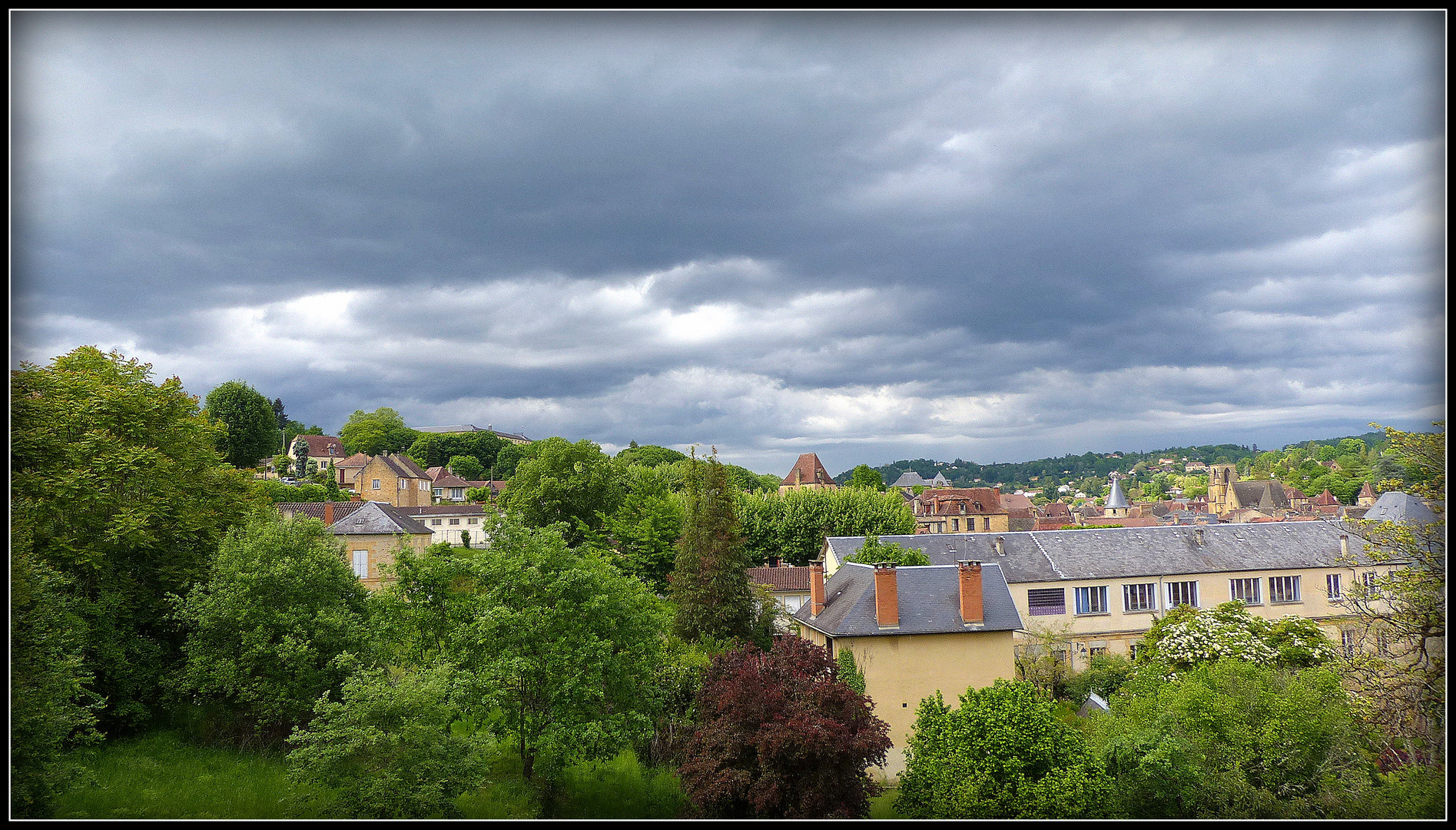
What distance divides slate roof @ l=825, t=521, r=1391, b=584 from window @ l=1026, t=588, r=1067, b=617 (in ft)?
2.02

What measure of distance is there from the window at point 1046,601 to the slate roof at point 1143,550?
2.02ft

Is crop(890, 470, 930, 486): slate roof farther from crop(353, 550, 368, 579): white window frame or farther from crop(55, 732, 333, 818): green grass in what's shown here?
crop(55, 732, 333, 818): green grass

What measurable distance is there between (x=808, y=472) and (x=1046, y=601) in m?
75.1

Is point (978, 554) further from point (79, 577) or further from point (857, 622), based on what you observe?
point (79, 577)

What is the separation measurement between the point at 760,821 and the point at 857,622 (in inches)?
946

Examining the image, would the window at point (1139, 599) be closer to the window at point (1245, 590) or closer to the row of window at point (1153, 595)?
the row of window at point (1153, 595)

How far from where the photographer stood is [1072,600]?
42.4 metres

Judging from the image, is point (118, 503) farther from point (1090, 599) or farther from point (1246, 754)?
point (1090, 599)

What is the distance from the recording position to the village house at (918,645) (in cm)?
2928

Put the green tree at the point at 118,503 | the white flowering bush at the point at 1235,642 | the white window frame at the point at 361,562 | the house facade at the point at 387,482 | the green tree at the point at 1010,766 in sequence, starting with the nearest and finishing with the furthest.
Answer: the green tree at the point at 1010,766 → the green tree at the point at 118,503 → the white flowering bush at the point at 1235,642 → the white window frame at the point at 361,562 → the house facade at the point at 387,482

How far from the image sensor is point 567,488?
182ft

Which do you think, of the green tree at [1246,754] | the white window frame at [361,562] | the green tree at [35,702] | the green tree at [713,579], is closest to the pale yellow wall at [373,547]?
the white window frame at [361,562]

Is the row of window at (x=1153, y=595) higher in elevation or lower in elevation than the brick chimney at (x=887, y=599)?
lower

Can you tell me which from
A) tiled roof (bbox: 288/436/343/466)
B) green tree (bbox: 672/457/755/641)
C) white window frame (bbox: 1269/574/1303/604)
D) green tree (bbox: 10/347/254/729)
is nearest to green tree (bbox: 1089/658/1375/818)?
green tree (bbox: 672/457/755/641)
